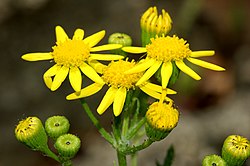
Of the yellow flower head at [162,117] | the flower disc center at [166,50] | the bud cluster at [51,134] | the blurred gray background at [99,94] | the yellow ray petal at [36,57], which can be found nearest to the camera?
the yellow flower head at [162,117]

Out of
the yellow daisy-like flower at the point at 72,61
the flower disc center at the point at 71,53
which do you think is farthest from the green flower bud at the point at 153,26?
the flower disc center at the point at 71,53

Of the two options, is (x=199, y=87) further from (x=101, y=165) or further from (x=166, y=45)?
(x=166, y=45)

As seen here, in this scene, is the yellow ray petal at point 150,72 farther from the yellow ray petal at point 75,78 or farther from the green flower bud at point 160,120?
the yellow ray petal at point 75,78

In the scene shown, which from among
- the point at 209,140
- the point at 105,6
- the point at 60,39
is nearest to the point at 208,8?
the point at 105,6

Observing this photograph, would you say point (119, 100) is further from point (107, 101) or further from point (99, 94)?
point (99, 94)

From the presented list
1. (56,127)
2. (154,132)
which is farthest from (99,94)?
(154,132)

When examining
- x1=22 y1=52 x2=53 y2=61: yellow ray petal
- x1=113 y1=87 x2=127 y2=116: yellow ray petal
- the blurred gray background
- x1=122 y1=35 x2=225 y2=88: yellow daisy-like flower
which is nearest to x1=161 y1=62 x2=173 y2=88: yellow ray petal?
x1=122 y1=35 x2=225 y2=88: yellow daisy-like flower
